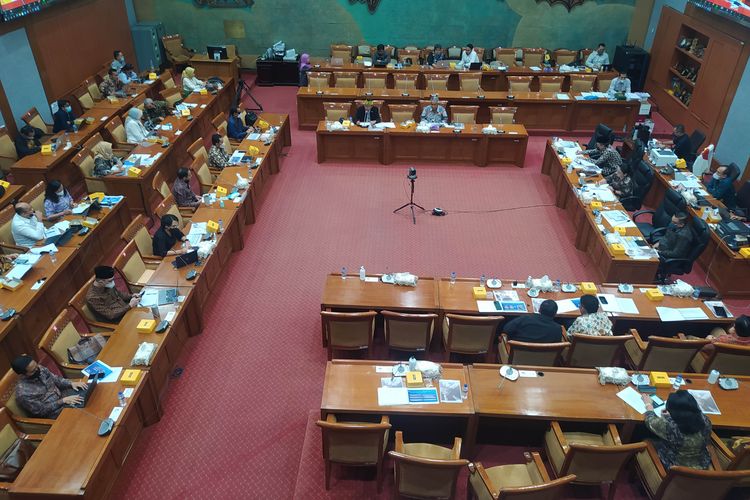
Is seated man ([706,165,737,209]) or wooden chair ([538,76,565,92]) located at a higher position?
wooden chair ([538,76,565,92])

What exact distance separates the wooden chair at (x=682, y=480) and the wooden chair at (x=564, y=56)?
13.7 m

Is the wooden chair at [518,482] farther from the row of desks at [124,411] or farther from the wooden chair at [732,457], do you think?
the row of desks at [124,411]

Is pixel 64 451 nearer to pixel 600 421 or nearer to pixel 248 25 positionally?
pixel 600 421

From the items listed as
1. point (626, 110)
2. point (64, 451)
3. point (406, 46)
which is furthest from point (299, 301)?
point (406, 46)

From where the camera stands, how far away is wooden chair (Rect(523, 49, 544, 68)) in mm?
16062

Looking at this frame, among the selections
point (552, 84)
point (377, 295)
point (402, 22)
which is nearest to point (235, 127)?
point (377, 295)

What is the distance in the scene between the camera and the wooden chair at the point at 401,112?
40.5 ft

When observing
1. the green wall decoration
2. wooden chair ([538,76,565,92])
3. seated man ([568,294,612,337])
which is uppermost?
the green wall decoration

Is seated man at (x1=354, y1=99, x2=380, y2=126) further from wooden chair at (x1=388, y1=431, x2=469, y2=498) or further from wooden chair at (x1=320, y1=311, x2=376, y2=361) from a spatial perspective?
wooden chair at (x1=388, y1=431, x2=469, y2=498)

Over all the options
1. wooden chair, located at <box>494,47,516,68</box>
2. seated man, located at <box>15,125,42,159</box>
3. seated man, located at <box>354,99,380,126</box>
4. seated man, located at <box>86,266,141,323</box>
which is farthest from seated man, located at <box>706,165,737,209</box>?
seated man, located at <box>15,125,42,159</box>

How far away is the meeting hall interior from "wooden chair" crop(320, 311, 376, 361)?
0.04m

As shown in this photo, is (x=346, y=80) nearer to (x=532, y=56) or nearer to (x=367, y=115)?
(x=367, y=115)

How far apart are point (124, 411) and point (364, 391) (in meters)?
2.43

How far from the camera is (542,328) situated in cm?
622
